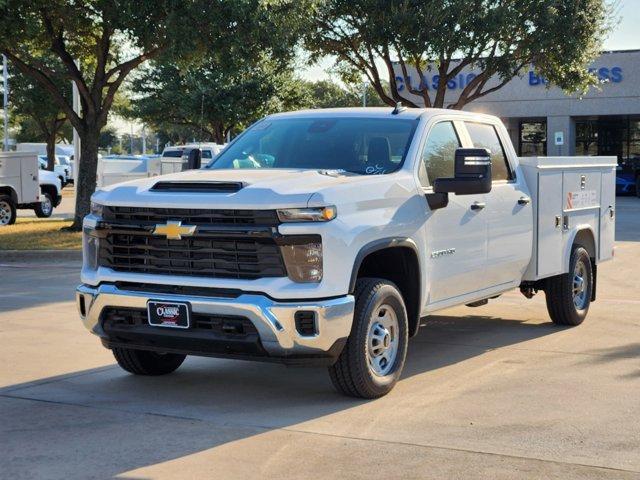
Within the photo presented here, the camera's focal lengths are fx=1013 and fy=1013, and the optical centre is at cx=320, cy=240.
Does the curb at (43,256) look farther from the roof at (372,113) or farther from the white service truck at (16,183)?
the roof at (372,113)

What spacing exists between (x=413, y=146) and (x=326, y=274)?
5.58 ft

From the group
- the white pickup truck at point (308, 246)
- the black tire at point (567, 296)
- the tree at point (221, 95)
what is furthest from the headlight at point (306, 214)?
the tree at point (221, 95)

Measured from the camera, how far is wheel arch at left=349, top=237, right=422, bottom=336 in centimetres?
706

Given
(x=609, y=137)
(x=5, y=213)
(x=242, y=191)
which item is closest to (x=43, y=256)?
(x=5, y=213)

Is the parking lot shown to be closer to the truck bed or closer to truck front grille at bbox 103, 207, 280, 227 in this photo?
the truck bed

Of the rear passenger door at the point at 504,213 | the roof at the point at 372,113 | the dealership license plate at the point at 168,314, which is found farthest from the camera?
the rear passenger door at the point at 504,213

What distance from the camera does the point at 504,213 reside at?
27.9 ft

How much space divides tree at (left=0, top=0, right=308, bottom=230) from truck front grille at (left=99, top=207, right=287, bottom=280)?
11524 mm

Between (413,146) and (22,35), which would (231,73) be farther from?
(413,146)

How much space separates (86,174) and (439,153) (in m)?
14.5

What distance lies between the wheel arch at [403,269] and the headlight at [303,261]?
2.38ft

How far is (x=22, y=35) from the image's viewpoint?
1864 centimetres

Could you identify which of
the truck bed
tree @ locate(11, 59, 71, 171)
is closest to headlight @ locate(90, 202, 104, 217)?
the truck bed

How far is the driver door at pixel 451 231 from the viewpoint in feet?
24.6
